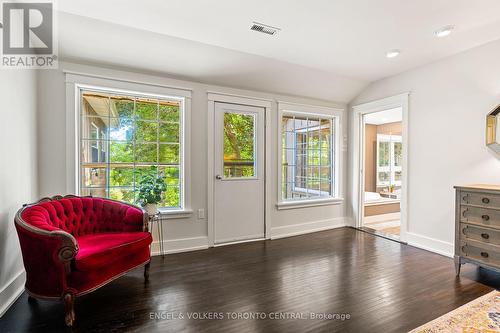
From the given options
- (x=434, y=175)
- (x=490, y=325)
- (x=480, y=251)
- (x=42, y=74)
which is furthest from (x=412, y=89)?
(x=42, y=74)

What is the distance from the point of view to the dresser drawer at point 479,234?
2482 millimetres

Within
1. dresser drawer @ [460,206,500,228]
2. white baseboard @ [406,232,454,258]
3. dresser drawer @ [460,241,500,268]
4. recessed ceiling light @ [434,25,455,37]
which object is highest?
recessed ceiling light @ [434,25,455,37]

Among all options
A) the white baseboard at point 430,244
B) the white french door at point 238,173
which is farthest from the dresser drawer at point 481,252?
the white french door at point 238,173

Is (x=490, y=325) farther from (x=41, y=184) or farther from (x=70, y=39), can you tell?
(x=70, y=39)

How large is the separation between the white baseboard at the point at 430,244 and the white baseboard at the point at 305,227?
1.20m

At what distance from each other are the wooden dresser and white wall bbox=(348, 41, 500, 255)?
2.05 ft

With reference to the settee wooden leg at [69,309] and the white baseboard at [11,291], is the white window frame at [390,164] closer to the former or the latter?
the settee wooden leg at [69,309]

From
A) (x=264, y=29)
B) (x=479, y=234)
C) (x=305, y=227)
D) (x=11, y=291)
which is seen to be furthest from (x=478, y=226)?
(x=11, y=291)

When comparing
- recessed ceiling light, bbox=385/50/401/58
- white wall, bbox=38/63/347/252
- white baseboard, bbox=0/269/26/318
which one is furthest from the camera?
recessed ceiling light, bbox=385/50/401/58

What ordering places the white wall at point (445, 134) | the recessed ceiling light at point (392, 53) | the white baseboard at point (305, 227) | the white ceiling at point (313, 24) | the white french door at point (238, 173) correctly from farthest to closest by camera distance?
the white baseboard at point (305, 227) → the white french door at point (238, 173) → the recessed ceiling light at point (392, 53) → the white wall at point (445, 134) → the white ceiling at point (313, 24)

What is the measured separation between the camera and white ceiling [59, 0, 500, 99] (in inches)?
90.4

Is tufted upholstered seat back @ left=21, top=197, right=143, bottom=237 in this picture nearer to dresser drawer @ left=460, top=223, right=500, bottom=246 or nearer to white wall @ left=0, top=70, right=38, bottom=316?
white wall @ left=0, top=70, right=38, bottom=316

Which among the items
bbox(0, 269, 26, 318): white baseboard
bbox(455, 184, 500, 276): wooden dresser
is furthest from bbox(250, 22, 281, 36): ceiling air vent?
bbox(0, 269, 26, 318): white baseboard

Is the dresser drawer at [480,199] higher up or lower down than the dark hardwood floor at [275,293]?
higher up
